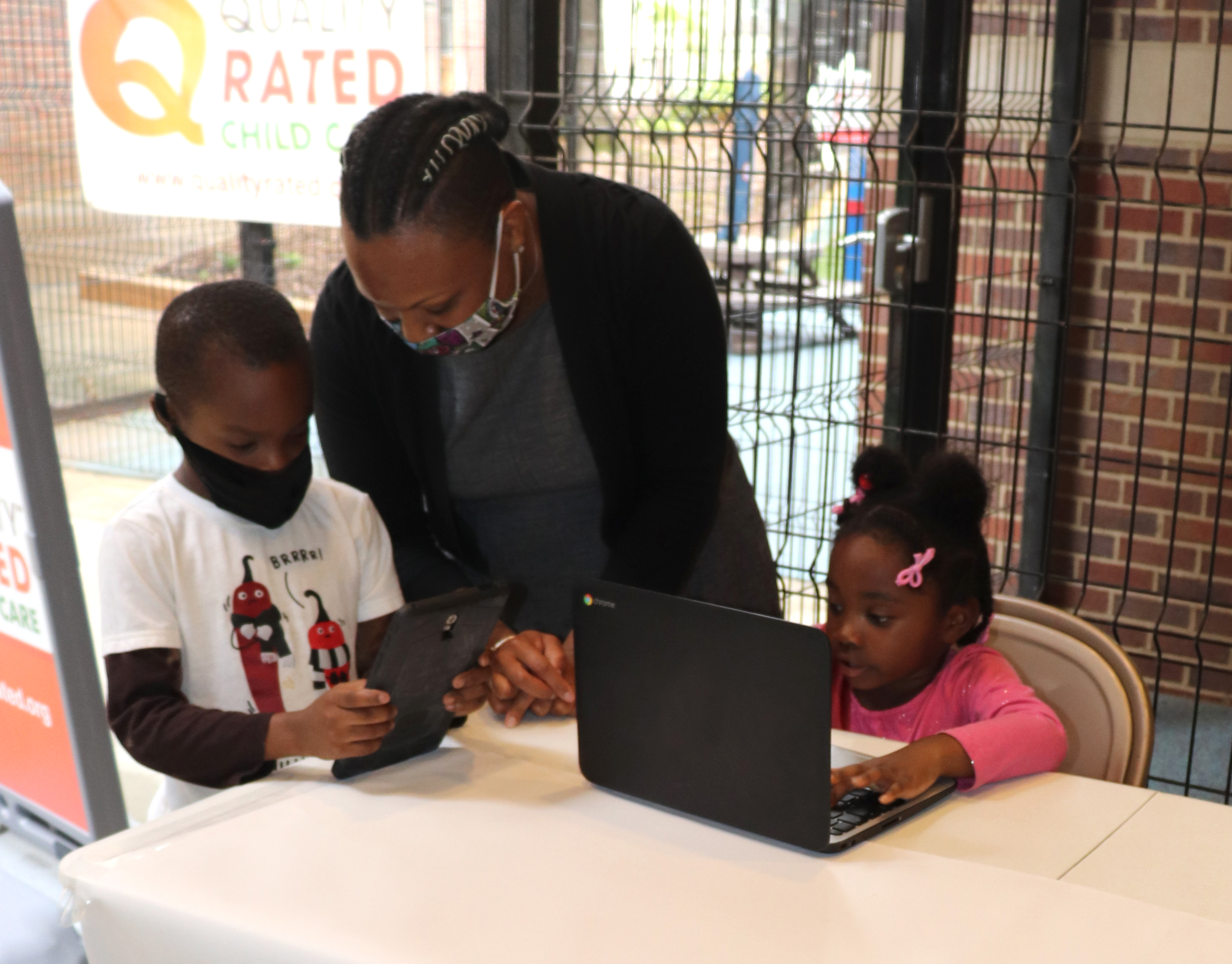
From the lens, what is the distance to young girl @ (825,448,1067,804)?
1.67 meters

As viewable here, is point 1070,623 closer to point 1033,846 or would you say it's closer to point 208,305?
point 1033,846

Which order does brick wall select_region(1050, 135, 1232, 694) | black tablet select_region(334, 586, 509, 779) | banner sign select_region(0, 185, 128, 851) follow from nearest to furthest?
black tablet select_region(334, 586, 509, 779), banner sign select_region(0, 185, 128, 851), brick wall select_region(1050, 135, 1232, 694)

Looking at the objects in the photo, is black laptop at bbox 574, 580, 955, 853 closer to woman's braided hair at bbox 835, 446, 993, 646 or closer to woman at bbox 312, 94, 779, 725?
woman at bbox 312, 94, 779, 725

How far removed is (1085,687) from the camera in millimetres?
1660

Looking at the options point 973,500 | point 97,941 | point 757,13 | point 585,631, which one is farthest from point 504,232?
point 757,13

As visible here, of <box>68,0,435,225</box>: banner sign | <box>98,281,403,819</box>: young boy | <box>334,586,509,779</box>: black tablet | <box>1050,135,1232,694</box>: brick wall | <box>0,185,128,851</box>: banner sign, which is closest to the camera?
<box>334,586,509,779</box>: black tablet

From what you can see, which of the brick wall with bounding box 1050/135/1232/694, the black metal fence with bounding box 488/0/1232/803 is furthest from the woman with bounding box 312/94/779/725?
the brick wall with bounding box 1050/135/1232/694

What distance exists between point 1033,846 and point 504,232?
33.2 inches

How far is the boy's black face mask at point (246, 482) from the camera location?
1.47 meters

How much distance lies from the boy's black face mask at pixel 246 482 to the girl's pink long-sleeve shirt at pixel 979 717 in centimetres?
65

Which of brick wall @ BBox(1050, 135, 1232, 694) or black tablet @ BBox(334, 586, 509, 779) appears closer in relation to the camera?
black tablet @ BBox(334, 586, 509, 779)

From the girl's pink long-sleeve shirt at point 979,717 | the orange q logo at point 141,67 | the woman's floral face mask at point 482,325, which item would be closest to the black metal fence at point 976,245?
the girl's pink long-sleeve shirt at point 979,717

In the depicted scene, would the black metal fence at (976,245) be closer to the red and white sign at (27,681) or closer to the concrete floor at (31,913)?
the red and white sign at (27,681)

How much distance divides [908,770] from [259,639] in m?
0.73
